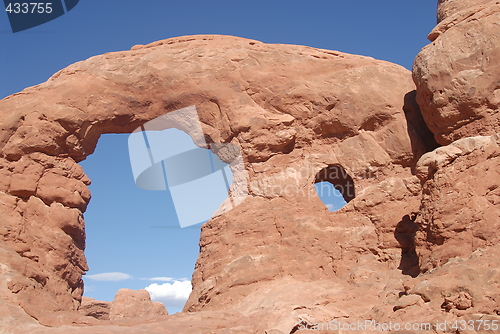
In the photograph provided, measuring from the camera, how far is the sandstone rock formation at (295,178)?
28.3 feet

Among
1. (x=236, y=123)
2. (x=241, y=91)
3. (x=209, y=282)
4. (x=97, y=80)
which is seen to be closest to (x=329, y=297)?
(x=209, y=282)

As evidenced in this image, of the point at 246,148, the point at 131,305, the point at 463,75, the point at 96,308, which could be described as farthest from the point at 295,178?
the point at 96,308

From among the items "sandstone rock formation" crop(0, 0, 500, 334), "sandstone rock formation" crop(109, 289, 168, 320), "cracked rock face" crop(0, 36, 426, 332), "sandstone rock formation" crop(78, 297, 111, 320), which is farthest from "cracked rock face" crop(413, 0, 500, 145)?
"sandstone rock formation" crop(78, 297, 111, 320)

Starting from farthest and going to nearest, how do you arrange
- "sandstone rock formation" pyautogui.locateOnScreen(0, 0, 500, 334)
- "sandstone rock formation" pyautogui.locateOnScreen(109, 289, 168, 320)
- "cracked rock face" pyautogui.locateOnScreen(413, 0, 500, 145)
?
"sandstone rock formation" pyautogui.locateOnScreen(109, 289, 168, 320) < "cracked rock face" pyautogui.locateOnScreen(413, 0, 500, 145) < "sandstone rock formation" pyautogui.locateOnScreen(0, 0, 500, 334)

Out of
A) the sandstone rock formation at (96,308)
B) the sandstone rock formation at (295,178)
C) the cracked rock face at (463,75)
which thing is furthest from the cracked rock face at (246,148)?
the sandstone rock formation at (96,308)

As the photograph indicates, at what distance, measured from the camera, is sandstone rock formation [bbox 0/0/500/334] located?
8.64 metres

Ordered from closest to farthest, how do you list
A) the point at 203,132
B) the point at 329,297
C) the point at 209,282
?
the point at 329,297 → the point at 209,282 → the point at 203,132

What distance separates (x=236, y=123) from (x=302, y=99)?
1771mm

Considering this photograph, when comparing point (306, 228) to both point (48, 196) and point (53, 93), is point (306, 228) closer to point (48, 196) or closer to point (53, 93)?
point (48, 196)

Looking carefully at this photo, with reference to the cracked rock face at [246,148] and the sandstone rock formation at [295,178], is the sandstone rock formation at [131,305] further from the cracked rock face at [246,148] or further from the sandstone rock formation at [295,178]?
the cracked rock face at [246,148]

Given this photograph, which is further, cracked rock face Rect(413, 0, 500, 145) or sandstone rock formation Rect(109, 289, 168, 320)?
sandstone rock formation Rect(109, 289, 168, 320)

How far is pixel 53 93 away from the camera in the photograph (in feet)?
40.0

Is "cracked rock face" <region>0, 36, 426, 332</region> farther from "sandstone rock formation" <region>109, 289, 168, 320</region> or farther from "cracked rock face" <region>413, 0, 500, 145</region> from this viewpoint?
"sandstone rock formation" <region>109, 289, 168, 320</region>

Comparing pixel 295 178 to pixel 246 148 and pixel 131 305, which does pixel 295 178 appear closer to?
pixel 246 148
